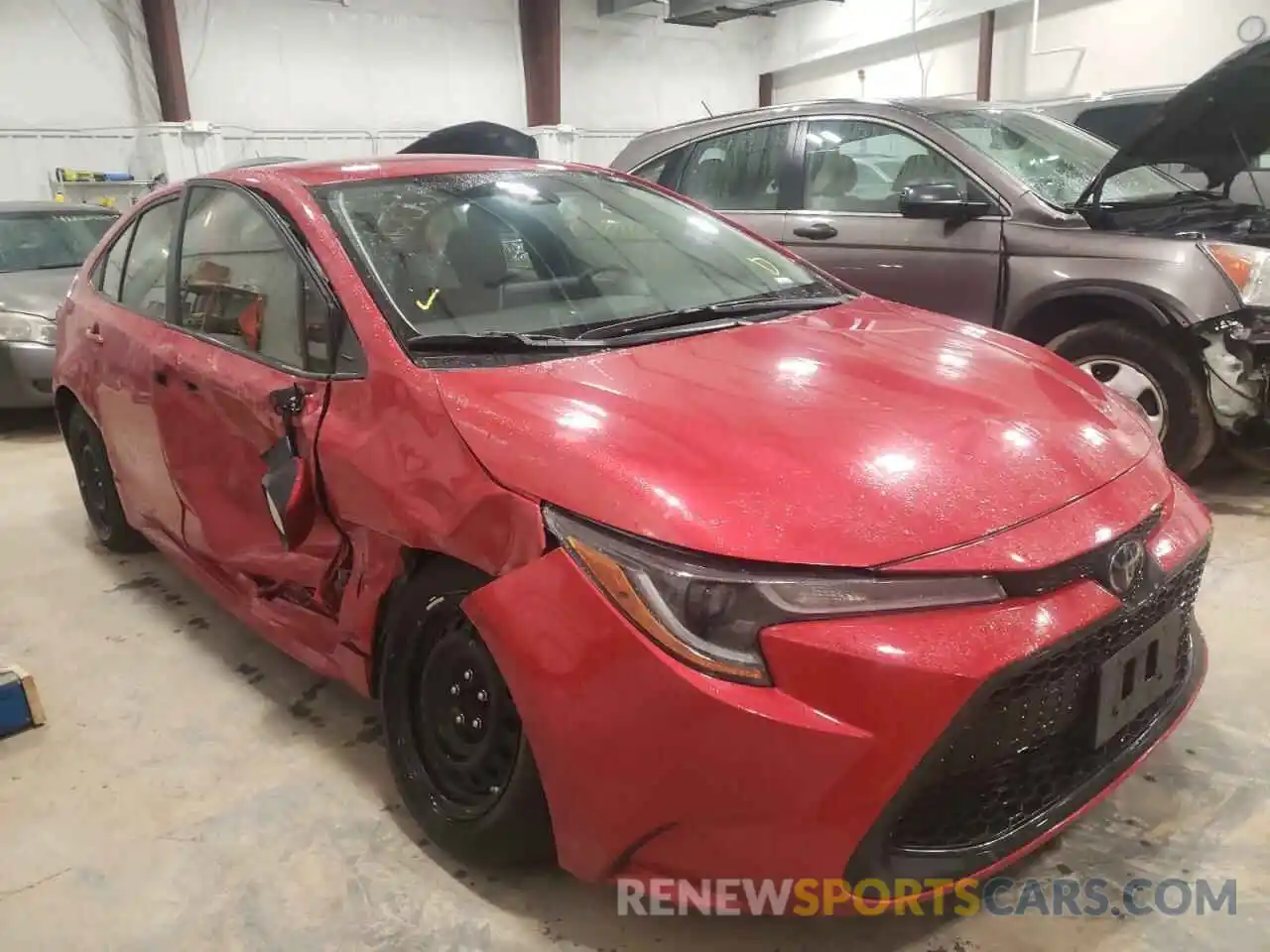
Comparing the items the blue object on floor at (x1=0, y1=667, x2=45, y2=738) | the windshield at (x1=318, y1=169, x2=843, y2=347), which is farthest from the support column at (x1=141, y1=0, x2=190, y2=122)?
the blue object on floor at (x1=0, y1=667, x2=45, y2=738)

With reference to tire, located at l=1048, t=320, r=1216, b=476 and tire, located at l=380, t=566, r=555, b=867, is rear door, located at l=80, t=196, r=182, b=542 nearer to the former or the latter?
tire, located at l=380, t=566, r=555, b=867

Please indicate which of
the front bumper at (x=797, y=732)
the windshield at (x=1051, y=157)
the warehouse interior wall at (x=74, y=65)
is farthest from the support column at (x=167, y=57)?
the front bumper at (x=797, y=732)

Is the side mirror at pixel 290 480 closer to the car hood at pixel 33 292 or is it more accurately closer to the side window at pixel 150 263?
the side window at pixel 150 263

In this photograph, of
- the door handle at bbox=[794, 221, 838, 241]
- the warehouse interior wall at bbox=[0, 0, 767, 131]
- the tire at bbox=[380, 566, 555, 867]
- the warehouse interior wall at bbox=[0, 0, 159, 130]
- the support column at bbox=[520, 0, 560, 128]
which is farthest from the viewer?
the support column at bbox=[520, 0, 560, 128]

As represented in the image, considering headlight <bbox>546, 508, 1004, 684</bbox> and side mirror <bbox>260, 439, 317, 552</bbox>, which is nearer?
headlight <bbox>546, 508, 1004, 684</bbox>

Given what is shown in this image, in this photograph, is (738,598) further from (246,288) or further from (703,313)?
(246,288)

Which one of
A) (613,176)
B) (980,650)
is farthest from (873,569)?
(613,176)

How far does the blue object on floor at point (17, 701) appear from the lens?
7.43 ft

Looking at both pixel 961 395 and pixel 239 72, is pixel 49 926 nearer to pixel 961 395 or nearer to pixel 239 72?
pixel 961 395

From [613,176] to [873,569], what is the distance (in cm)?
174

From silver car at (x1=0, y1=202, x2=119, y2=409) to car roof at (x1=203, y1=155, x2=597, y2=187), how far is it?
313 cm

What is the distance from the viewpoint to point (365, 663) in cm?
190

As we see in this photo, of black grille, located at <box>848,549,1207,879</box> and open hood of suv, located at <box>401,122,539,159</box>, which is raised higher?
open hood of suv, located at <box>401,122,539,159</box>

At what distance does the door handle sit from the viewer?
4.11 meters
